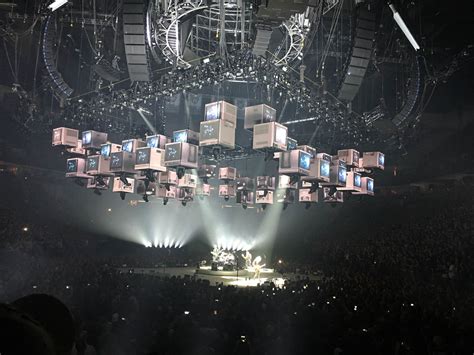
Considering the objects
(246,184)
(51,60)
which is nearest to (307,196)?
(246,184)

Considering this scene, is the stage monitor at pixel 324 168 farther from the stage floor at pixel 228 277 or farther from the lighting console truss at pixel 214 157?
the stage floor at pixel 228 277

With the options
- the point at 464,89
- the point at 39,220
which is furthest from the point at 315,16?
the point at 39,220

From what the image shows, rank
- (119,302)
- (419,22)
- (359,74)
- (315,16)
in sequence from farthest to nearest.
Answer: (419,22), (359,74), (315,16), (119,302)

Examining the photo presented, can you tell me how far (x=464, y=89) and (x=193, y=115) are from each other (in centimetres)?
1592

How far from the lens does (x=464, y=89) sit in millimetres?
22516

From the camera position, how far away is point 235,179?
60.8 feet

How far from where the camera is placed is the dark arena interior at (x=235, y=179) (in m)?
7.06

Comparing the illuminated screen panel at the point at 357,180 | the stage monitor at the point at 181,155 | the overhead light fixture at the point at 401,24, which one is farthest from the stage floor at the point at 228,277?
the overhead light fixture at the point at 401,24

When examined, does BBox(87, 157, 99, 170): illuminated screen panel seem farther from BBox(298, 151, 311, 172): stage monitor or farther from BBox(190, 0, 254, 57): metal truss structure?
BBox(298, 151, 311, 172): stage monitor

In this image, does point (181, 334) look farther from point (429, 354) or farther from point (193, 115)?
point (193, 115)

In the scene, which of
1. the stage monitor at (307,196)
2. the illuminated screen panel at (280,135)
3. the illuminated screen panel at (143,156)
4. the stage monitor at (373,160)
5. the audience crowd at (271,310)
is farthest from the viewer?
the stage monitor at (307,196)

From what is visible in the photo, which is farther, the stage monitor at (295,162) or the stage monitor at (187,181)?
the stage monitor at (187,181)

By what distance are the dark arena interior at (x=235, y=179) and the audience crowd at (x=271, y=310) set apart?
5 cm

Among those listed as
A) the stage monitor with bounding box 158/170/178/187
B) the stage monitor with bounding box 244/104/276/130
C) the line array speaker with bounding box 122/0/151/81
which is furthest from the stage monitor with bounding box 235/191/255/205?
the line array speaker with bounding box 122/0/151/81
